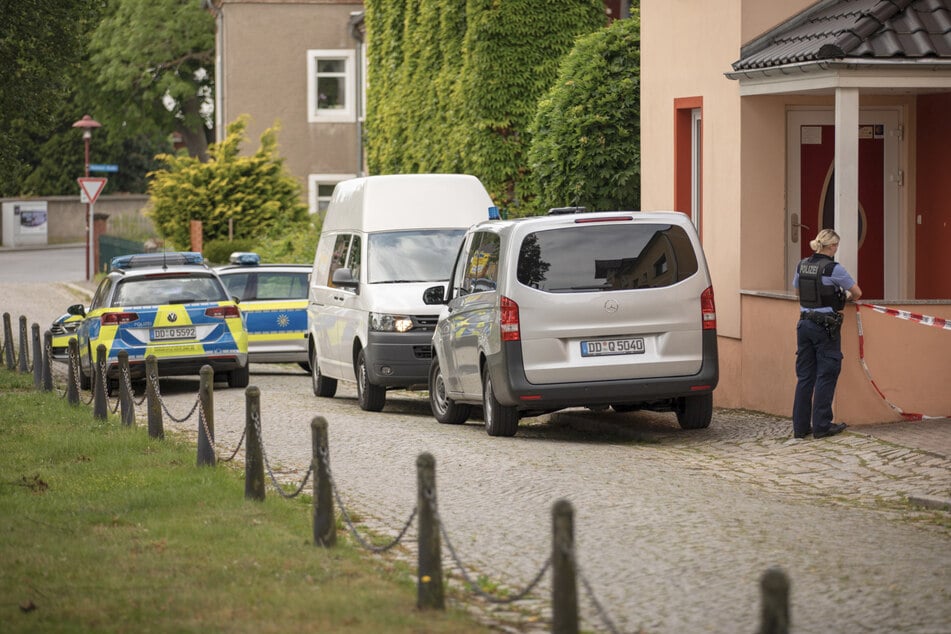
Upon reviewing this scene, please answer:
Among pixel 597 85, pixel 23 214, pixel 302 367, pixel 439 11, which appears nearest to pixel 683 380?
pixel 597 85

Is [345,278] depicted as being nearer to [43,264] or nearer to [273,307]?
[273,307]

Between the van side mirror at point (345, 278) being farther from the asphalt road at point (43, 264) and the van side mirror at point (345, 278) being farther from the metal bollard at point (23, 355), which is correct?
the asphalt road at point (43, 264)

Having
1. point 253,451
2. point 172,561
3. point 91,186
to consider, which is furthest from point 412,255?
point 91,186

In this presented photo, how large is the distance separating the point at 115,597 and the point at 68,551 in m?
1.24

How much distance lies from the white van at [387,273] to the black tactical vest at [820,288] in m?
4.48

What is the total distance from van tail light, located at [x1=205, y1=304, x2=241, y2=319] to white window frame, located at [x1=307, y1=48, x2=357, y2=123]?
26.5m

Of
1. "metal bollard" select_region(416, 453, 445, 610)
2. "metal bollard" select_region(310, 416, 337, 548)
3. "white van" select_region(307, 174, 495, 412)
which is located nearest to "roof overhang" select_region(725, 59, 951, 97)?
"white van" select_region(307, 174, 495, 412)

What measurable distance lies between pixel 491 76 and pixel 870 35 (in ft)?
40.2

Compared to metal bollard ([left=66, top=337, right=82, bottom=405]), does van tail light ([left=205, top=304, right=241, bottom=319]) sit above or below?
above

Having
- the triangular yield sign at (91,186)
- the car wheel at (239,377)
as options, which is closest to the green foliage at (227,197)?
the triangular yield sign at (91,186)

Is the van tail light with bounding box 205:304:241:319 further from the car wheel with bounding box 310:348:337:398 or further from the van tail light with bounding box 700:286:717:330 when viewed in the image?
the van tail light with bounding box 700:286:717:330

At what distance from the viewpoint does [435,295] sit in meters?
15.7

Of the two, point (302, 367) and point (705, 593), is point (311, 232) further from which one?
point (705, 593)

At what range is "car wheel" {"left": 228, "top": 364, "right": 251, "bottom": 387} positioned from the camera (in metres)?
20.1
